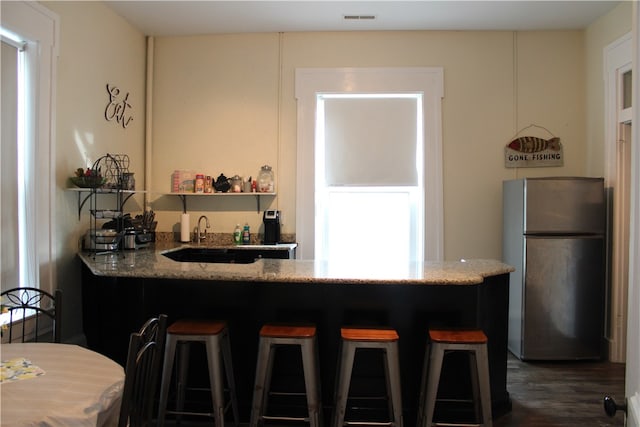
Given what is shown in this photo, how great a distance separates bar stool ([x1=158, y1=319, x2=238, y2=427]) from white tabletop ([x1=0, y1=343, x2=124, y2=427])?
1.87 ft

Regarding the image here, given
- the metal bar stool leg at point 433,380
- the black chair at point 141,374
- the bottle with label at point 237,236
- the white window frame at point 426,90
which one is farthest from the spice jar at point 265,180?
the black chair at point 141,374

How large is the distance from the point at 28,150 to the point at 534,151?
4.24 metres

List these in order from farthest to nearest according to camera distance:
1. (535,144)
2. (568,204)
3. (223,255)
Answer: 1. (535,144)
2. (223,255)
3. (568,204)

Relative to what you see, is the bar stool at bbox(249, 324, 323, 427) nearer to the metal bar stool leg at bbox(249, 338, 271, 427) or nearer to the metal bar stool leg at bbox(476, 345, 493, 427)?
the metal bar stool leg at bbox(249, 338, 271, 427)

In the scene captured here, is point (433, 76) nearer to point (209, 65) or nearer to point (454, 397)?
point (209, 65)

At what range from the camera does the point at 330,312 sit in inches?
97.7

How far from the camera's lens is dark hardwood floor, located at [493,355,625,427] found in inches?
102

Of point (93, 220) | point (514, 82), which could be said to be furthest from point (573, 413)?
point (93, 220)

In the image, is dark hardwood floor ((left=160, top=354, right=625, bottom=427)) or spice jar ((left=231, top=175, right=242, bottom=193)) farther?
spice jar ((left=231, top=175, right=242, bottom=193))

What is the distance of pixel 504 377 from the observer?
2.62 metres

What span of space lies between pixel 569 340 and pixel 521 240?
0.90 meters

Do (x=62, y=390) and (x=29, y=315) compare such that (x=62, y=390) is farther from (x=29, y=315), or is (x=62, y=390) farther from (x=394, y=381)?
(x=29, y=315)

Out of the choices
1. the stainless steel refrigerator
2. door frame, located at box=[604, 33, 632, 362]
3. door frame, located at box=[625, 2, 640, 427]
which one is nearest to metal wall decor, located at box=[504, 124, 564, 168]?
door frame, located at box=[604, 33, 632, 362]

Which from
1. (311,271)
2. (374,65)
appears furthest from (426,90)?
(311,271)
